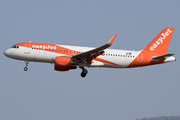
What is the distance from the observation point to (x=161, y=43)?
45.7 metres

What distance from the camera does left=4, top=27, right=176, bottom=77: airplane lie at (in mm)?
40188

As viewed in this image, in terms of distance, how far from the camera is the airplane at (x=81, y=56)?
40188 mm

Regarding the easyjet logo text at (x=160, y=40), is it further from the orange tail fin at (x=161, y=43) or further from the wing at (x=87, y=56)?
the wing at (x=87, y=56)

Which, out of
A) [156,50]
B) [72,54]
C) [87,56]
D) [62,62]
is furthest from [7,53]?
[156,50]

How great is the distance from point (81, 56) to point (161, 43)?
13549mm

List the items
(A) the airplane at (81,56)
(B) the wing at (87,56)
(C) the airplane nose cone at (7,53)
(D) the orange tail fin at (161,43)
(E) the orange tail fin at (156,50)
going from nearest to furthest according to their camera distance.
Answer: (B) the wing at (87,56), (A) the airplane at (81,56), (C) the airplane nose cone at (7,53), (E) the orange tail fin at (156,50), (D) the orange tail fin at (161,43)

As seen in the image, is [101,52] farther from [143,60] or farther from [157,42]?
[157,42]

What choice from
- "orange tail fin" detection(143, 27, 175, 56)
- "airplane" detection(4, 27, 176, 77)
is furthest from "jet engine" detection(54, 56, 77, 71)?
"orange tail fin" detection(143, 27, 175, 56)

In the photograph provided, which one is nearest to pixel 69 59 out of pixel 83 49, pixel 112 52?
pixel 83 49

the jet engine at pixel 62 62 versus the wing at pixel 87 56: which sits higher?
the wing at pixel 87 56

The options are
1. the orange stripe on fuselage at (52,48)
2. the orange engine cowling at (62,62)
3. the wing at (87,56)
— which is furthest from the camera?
the orange stripe on fuselage at (52,48)

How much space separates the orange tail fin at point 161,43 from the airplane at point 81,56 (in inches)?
9.2

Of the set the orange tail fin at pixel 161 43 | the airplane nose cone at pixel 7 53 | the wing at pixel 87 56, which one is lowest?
the wing at pixel 87 56

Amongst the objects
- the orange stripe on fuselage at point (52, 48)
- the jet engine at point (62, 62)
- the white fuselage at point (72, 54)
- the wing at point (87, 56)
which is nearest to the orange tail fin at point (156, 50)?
the white fuselage at point (72, 54)
